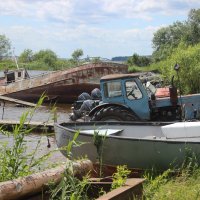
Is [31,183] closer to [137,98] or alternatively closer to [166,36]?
[137,98]

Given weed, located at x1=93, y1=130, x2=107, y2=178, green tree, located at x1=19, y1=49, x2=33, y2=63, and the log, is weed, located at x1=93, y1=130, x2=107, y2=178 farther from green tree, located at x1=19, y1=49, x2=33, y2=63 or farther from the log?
green tree, located at x1=19, y1=49, x2=33, y2=63

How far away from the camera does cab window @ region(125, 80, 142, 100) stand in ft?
44.2

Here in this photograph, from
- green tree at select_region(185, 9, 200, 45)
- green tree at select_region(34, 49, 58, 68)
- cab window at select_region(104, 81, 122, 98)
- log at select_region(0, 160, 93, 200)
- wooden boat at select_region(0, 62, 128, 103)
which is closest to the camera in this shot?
log at select_region(0, 160, 93, 200)

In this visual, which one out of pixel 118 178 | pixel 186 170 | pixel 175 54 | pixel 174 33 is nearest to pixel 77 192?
pixel 118 178

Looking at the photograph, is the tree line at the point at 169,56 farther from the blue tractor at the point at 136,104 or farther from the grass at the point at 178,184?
the grass at the point at 178,184

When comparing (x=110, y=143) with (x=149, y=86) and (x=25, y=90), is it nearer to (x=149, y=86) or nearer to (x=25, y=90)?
(x=149, y=86)

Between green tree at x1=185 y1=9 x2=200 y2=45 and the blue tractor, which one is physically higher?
green tree at x1=185 y1=9 x2=200 y2=45

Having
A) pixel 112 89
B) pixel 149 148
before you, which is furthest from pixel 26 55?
pixel 149 148

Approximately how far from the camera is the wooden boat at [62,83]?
1328 inches

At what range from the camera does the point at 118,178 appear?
6184mm

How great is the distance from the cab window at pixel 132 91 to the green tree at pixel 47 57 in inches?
3112

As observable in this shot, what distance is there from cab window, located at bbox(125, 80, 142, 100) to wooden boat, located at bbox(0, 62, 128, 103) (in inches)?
778

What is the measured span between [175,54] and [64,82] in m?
9.10

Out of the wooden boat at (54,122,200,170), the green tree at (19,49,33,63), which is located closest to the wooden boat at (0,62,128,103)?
the wooden boat at (54,122,200,170)
